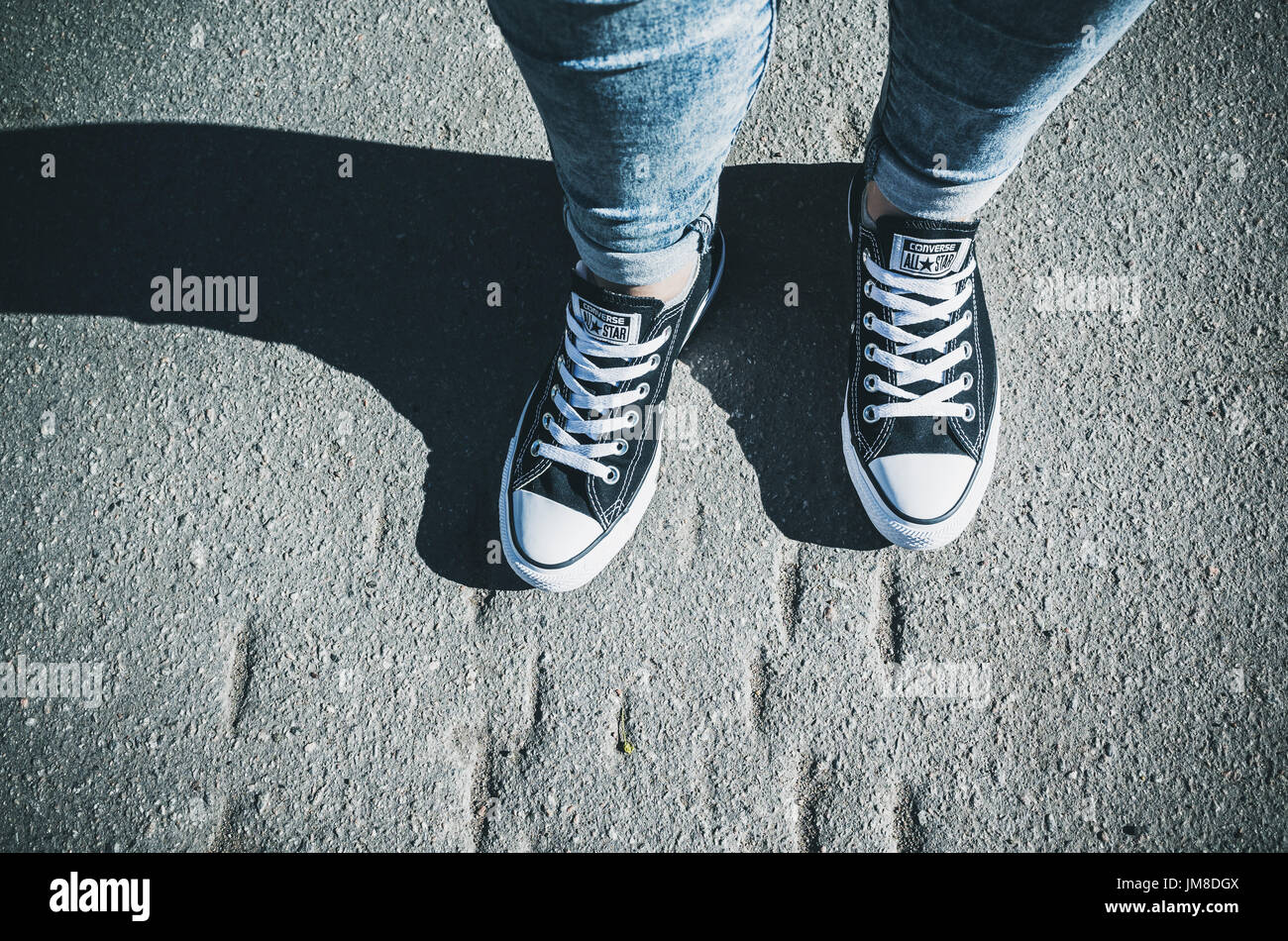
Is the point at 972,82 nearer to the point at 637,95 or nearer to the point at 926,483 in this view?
the point at 637,95

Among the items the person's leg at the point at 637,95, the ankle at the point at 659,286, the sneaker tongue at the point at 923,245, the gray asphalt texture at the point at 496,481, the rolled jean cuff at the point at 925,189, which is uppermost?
the person's leg at the point at 637,95

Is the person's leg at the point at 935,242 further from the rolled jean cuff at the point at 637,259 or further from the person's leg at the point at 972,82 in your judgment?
the rolled jean cuff at the point at 637,259

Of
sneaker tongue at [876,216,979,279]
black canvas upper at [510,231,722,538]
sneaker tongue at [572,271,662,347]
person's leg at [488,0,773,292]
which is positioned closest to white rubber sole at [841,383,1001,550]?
sneaker tongue at [876,216,979,279]

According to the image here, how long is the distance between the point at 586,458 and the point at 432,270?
696mm

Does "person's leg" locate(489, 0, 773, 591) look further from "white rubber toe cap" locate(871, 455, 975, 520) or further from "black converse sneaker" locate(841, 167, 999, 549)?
"white rubber toe cap" locate(871, 455, 975, 520)

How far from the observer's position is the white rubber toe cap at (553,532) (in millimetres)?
1709

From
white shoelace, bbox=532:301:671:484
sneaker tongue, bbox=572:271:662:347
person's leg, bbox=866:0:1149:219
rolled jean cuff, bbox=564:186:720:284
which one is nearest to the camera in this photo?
person's leg, bbox=866:0:1149:219

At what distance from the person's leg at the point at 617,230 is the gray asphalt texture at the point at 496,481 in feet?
0.51

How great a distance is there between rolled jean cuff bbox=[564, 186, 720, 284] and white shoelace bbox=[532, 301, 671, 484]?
0.26 meters

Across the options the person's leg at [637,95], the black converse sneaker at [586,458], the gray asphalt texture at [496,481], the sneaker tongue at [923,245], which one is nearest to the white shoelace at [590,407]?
the black converse sneaker at [586,458]

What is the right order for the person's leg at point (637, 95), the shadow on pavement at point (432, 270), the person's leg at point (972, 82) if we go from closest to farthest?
the person's leg at point (637, 95)
the person's leg at point (972, 82)
the shadow on pavement at point (432, 270)

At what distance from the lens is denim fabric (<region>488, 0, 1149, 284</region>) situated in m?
0.90

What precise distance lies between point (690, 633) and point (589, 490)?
0.42m
